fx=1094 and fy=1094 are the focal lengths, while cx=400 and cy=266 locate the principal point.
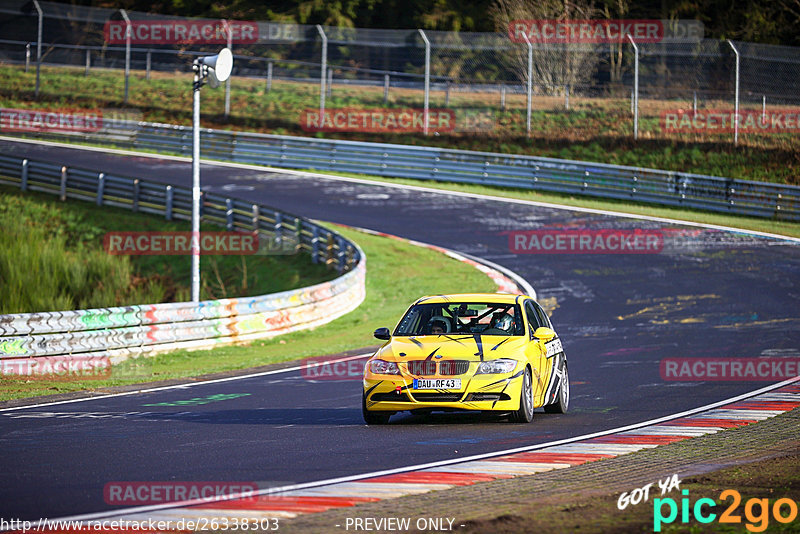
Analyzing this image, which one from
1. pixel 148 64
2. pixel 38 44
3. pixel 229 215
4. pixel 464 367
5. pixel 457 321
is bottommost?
pixel 229 215

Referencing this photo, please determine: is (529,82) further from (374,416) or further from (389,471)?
(389,471)

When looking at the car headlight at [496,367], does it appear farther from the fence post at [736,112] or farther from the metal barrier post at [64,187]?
the metal barrier post at [64,187]

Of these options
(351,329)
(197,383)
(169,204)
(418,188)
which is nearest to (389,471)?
(197,383)

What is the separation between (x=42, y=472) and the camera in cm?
866

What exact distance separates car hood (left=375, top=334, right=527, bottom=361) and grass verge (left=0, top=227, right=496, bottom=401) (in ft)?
16.8

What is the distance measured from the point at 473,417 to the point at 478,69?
33.3 m

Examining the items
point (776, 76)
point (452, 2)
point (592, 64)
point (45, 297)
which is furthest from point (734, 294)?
point (452, 2)

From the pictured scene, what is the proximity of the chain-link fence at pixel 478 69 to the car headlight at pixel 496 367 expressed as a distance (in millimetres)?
29120

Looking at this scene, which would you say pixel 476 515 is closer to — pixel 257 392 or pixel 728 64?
pixel 257 392

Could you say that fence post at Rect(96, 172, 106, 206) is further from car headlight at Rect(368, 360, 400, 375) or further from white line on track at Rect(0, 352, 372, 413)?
car headlight at Rect(368, 360, 400, 375)

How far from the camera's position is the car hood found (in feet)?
37.1

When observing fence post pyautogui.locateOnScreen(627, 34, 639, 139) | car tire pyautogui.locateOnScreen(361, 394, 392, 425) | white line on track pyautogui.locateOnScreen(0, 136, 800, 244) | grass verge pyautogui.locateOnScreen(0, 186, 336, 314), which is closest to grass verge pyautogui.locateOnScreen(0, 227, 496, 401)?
grass verge pyautogui.locateOnScreen(0, 186, 336, 314)

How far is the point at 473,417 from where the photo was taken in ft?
40.4

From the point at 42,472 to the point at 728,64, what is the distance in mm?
34395
